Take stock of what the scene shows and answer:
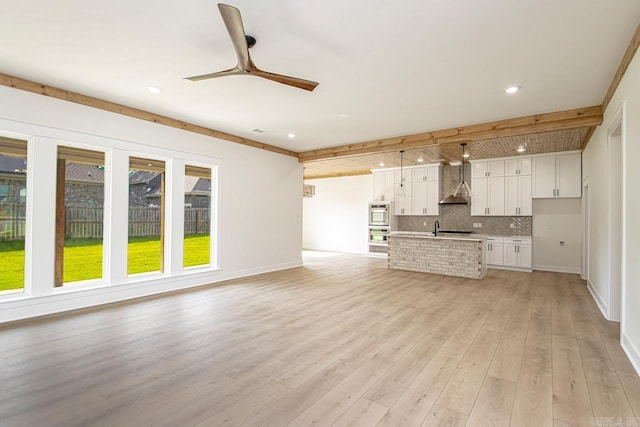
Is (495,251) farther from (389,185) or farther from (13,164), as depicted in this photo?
(13,164)

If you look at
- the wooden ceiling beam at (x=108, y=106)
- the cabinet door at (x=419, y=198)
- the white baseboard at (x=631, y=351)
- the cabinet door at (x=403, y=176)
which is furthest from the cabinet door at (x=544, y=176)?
the wooden ceiling beam at (x=108, y=106)

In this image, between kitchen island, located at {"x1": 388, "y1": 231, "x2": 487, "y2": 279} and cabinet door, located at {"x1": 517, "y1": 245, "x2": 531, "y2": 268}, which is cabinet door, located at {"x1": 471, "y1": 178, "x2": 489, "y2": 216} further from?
kitchen island, located at {"x1": 388, "y1": 231, "x2": 487, "y2": 279}

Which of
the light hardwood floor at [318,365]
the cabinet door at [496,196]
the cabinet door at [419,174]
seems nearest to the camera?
the light hardwood floor at [318,365]

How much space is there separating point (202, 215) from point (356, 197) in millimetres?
6111

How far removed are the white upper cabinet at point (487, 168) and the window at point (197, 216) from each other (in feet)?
21.4

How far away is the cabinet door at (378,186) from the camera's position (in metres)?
9.54

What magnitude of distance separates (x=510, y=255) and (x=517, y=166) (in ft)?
7.09

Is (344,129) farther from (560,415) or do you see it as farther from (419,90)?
(560,415)

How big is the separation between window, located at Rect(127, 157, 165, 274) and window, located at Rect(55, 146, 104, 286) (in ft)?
1.31

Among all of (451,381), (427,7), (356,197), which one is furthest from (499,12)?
(356,197)

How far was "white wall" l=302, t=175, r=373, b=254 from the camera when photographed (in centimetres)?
1053

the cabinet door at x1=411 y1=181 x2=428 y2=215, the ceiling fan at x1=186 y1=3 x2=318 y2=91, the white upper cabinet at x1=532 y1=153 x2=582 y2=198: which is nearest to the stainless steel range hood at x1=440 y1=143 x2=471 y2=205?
the cabinet door at x1=411 y1=181 x2=428 y2=215

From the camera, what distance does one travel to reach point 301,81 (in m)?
2.88

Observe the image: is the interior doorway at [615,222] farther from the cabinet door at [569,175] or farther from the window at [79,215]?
the window at [79,215]
